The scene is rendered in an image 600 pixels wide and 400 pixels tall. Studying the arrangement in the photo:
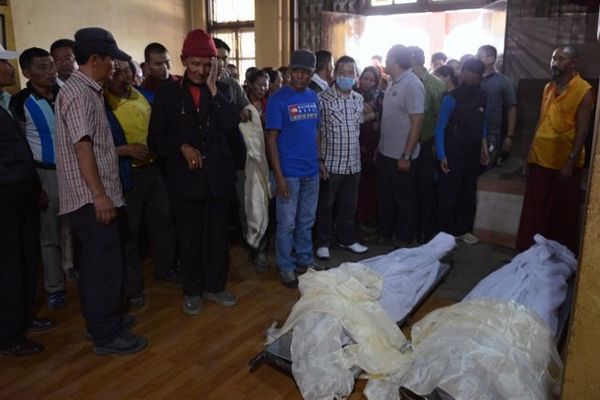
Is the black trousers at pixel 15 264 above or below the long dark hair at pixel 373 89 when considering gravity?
below

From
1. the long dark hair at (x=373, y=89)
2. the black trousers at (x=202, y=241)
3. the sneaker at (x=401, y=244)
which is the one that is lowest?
the sneaker at (x=401, y=244)

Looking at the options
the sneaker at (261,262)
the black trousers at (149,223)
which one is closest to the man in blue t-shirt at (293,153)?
the sneaker at (261,262)

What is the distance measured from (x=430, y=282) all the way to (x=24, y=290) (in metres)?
2.18

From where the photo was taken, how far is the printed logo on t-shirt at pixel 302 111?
9.49ft

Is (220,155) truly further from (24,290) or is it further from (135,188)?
(24,290)

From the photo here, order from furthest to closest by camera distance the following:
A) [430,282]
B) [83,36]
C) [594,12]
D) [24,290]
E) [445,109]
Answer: [594,12] < [445,109] < [430,282] < [24,290] < [83,36]

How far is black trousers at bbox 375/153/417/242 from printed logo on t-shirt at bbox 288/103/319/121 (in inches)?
36.8

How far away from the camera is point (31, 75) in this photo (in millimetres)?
2623

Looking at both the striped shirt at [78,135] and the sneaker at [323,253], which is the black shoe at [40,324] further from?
the sneaker at [323,253]

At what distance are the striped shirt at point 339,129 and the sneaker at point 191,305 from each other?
1273mm

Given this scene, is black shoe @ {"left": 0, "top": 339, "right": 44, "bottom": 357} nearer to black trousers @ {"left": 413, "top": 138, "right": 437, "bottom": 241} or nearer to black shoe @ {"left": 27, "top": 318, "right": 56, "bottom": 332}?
black shoe @ {"left": 27, "top": 318, "right": 56, "bottom": 332}

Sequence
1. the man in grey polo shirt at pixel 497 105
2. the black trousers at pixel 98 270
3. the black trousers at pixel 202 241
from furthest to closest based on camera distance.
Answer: the man in grey polo shirt at pixel 497 105
the black trousers at pixel 202 241
the black trousers at pixel 98 270

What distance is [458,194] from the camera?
397 centimetres

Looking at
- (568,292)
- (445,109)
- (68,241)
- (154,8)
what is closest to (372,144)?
(445,109)
